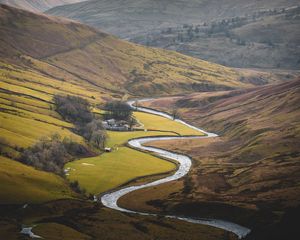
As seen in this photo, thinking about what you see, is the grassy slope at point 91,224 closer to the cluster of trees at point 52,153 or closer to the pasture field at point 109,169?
the pasture field at point 109,169

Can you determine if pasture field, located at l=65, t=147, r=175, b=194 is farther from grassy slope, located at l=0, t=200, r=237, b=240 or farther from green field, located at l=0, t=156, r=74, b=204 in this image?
grassy slope, located at l=0, t=200, r=237, b=240

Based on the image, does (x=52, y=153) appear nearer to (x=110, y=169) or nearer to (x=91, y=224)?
(x=110, y=169)

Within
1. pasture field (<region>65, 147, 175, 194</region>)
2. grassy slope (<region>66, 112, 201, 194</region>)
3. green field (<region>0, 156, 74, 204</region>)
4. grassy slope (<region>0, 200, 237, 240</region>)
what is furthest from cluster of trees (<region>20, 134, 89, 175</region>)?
grassy slope (<region>0, 200, 237, 240</region>)

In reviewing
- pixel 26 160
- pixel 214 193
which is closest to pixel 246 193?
pixel 214 193

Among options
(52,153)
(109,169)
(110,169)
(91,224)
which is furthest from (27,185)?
(110,169)

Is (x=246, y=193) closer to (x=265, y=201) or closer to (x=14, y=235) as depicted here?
(x=265, y=201)

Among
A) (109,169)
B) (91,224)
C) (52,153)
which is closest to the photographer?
(91,224)
